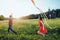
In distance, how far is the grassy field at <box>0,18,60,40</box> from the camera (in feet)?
14.7

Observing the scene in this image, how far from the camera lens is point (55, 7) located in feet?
15.2

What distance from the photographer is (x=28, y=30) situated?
4.53m

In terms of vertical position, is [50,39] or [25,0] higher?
[25,0]

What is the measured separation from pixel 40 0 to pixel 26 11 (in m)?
0.29

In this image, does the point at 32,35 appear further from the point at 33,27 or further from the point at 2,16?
the point at 2,16

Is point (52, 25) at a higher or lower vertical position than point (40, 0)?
lower

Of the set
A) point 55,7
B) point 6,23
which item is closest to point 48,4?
point 55,7

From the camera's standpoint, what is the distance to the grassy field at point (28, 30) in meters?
4.47

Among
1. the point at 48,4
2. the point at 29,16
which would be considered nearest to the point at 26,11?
the point at 29,16

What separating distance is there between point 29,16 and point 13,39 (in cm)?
47

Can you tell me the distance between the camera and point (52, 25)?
452 centimetres

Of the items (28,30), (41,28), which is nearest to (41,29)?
(41,28)

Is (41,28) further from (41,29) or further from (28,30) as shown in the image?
(28,30)

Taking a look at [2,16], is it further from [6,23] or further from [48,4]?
[48,4]
